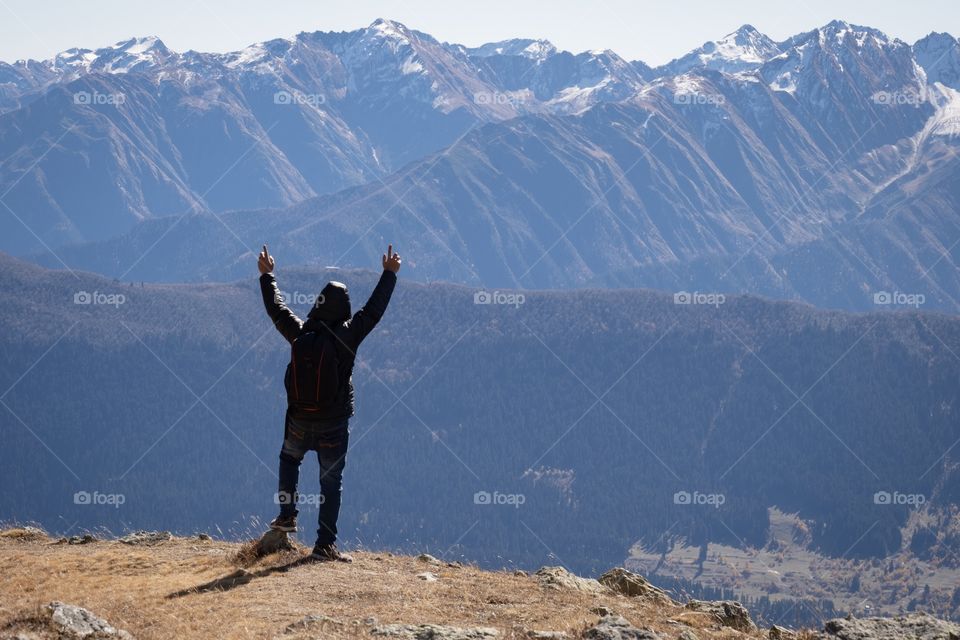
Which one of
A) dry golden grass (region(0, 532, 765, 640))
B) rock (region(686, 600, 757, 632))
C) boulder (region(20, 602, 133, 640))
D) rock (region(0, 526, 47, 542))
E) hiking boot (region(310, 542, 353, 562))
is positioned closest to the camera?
boulder (region(20, 602, 133, 640))

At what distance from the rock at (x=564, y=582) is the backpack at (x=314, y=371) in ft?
16.0

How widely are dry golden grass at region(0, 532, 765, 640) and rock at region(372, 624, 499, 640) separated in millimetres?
241

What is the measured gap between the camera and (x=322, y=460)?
2056cm

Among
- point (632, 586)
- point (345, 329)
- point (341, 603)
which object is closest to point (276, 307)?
point (345, 329)

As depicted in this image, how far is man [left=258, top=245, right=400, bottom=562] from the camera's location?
64.9ft

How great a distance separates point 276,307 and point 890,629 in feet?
37.8

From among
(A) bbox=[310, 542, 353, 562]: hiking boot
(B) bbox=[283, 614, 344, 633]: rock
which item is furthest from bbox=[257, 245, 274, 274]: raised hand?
(B) bbox=[283, 614, 344, 633]: rock

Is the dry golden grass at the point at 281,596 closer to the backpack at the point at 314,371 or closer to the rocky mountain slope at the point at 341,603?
the rocky mountain slope at the point at 341,603

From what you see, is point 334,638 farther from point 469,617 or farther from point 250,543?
point 250,543

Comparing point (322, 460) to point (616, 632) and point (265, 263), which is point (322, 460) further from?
point (616, 632)

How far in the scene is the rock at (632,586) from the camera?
2056cm

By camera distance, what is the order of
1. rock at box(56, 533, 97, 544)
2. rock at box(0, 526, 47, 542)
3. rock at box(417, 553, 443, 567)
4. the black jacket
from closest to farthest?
1. the black jacket
2. rock at box(417, 553, 443, 567)
3. rock at box(56, 533, 97, 544)
4. rock at box(0, 526, 47, 542)

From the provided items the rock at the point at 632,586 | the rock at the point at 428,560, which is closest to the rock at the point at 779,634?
the rock at the point at 632,586

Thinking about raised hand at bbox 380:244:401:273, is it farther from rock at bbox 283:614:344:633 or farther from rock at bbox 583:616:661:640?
rock at bbox 583:616:661:640
